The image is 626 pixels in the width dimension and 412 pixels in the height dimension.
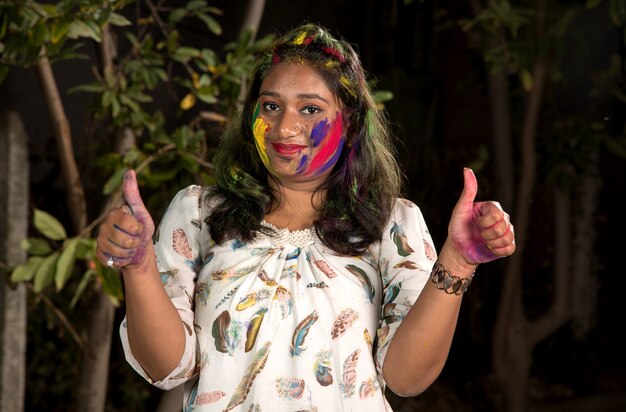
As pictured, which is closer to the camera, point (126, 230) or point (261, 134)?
point (126, 230)

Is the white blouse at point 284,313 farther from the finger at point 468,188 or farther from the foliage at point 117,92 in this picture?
the foliage at point 117,92

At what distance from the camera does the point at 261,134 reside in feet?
4.54

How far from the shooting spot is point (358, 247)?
1367 mm

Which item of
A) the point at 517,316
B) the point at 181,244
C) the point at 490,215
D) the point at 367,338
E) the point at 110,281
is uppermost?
the point at 490,215

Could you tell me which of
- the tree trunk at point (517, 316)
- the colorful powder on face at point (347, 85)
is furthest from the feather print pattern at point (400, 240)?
the tree trunk at point (517, 316)

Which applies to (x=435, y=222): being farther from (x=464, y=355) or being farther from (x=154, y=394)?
(x=154, y=394)

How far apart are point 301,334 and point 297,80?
37 cm

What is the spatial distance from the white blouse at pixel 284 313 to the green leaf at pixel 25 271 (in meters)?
0.94

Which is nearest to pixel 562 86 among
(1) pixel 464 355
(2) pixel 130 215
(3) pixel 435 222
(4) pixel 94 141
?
(3) pixel 435 222

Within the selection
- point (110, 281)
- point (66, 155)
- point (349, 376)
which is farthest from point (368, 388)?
point (66, 155)

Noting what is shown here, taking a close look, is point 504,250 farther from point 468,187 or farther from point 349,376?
point 349,376

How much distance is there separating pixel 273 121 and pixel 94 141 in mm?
2056

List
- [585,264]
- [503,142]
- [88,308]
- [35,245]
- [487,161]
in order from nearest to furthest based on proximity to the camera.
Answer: [35,245], [88,308], [503,142], [487,161], [585,264]

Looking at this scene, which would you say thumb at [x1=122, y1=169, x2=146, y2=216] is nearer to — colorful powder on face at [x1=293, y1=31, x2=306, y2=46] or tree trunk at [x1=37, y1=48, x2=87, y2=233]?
colorful powder on face at [x1=293, y1=31, x2=306, y2=46]
